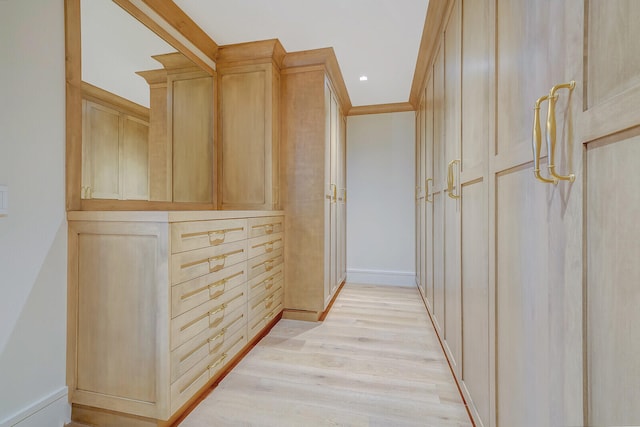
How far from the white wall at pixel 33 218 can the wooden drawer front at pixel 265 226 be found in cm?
102

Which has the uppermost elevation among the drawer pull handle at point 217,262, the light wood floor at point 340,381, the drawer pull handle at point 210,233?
the drawer pull handle at point 210,233

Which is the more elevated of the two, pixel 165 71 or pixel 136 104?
pixel 165 71

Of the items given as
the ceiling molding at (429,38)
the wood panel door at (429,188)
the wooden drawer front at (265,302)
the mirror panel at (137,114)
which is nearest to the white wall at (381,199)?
the ceiling molding at (429,38)

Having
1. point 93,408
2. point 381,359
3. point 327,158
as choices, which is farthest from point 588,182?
point 327,158

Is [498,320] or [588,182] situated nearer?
[588,182]

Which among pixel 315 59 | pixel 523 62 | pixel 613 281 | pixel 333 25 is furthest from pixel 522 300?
pixel 315 59

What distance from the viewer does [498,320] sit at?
39.7 inches

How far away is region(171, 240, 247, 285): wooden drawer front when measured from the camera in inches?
51.4

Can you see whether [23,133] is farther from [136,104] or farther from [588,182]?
[588,182]

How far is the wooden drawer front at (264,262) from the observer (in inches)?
80.3

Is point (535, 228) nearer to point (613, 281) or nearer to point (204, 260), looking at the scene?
point (613, 281)

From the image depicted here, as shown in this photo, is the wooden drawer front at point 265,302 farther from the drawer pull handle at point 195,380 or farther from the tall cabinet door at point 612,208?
the tall cabinet door at point 612,208

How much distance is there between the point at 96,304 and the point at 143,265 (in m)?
0.32

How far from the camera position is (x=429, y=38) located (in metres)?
2.23
